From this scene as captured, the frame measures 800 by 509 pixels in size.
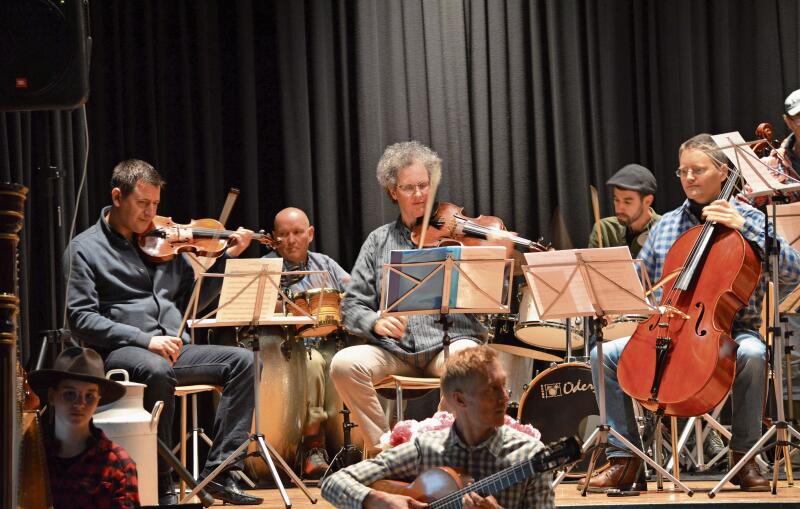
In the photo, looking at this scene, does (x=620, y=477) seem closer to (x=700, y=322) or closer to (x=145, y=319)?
(x=700, y=322)

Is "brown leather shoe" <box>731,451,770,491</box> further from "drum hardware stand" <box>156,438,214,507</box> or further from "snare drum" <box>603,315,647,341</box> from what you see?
"drum hardware stand" <box>156,438,214,507</box>

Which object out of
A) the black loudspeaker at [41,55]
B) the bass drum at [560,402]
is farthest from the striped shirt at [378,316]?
the black loudspeaker at [41,55]

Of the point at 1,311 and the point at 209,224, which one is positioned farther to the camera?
the point at 209,224

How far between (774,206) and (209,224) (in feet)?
8.75

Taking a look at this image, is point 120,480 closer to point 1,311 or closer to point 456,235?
point 1,311

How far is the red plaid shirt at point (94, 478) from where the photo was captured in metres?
3.23

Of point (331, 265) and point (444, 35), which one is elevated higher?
point (444, 35)

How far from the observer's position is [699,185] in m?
4.60

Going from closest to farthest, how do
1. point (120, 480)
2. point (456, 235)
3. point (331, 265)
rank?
point (120, 480), point (456, 235), point (331, 265)

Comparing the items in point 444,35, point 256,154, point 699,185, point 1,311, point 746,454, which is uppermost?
point 444,35

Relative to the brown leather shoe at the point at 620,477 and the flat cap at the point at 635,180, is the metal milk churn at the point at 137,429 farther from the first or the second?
the flat cap at the point at 635,180

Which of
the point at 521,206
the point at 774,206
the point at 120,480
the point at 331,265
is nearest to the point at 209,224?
the point at 331,265

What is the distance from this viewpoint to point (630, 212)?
5.66 m

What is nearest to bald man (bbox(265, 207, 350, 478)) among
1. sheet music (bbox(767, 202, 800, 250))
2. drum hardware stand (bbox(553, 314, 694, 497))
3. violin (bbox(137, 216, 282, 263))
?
violin (bbox(137, 216, 282, 263))
